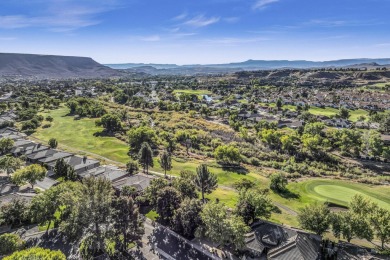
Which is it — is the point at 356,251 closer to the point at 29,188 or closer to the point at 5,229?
the point at 5,229

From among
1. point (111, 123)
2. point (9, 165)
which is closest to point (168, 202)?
point (9, 165)

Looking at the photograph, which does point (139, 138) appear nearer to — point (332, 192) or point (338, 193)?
point (332, 192)

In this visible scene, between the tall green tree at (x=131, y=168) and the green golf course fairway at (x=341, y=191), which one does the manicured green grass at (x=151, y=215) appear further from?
the green golf course fairway at (x=341, y=191)

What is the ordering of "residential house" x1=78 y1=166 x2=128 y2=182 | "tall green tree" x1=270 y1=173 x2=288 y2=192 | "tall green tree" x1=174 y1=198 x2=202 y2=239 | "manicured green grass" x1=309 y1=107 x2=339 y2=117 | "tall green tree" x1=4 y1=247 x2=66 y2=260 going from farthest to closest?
"manicured green grass" x1=309 y1=107 x2=339 y2=117
"tall green tree" x1=270 y1=173 x2=288 y2=192
"residential house" x1=78 y1=166 x2=128 y2=182
"tall green tree" x1=174 y1=198 x2=202 y2=239
"tall green tree" x1=4 y1=247 x2=66 y2=260

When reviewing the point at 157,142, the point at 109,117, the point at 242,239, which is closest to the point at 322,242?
the point at 242,239

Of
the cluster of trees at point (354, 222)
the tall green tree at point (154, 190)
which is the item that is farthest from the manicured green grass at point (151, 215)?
the cluster of trees at point (354, 222)

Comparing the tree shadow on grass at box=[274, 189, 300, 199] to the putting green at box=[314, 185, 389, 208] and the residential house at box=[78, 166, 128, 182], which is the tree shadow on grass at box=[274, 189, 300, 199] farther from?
the residential house at box=[78, 166, 128, 182]

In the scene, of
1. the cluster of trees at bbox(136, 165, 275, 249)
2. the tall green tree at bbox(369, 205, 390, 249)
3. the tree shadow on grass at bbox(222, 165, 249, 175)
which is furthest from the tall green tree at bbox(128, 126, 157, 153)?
the tall green tree at bbox(369, 205, 390, 249)
